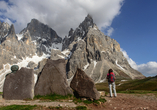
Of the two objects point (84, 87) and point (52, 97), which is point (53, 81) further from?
point (84, 87)

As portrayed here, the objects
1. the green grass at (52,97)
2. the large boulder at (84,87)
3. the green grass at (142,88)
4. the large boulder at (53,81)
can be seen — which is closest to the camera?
the large boulder at (84,87)

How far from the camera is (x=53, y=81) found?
1355cm

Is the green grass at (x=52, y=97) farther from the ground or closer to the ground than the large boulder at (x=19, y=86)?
closer to the ground

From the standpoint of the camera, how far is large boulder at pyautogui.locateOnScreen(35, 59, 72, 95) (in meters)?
13.1

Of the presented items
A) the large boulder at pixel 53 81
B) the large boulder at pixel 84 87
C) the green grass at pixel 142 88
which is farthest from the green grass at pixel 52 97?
the green grass at pixel 142 88

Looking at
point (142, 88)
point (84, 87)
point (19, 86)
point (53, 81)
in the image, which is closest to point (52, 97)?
point (53, 81)

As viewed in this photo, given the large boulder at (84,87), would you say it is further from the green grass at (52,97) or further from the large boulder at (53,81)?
the green grass at (52,97)

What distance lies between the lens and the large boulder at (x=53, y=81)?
13.1 metres

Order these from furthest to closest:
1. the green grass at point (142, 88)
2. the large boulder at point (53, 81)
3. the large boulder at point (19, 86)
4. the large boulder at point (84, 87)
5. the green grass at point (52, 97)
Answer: the green grass at point (142, 88), the large boulder at point (53, 81), the large boulder at point (19, 86), the green grass at point (52, 97), the large boulder at point (84, 87)

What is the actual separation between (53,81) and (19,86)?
3826 mm

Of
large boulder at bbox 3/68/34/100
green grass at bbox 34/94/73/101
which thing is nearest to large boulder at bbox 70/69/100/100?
green grass at bbox 34/94/73/101

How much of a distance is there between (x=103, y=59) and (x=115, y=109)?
598 ft

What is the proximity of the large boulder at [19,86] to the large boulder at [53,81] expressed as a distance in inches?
35.8

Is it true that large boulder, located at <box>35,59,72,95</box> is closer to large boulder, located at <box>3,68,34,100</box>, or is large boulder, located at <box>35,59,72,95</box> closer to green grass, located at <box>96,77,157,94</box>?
large boulder, located at <box>3,68,34,100</box>
